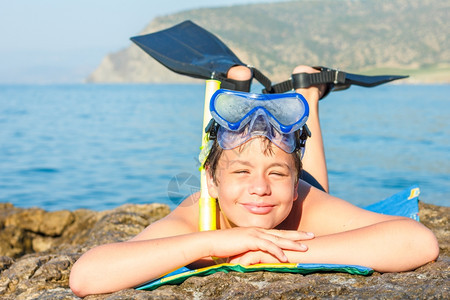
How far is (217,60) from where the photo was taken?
200 inches

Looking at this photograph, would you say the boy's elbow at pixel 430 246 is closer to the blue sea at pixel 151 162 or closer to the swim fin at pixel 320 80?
the blue sea at pixel 151 162

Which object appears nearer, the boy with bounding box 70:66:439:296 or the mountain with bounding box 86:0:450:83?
the boy with bounding box 70:66:439:296

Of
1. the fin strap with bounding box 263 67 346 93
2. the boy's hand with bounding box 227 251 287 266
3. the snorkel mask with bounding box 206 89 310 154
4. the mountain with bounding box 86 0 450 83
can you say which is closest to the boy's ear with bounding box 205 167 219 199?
the snorkel mask with bounding box 206 89 310 154

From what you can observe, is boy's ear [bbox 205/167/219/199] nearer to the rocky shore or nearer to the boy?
the boy

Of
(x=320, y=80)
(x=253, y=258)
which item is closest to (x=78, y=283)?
(x=253, y=258)

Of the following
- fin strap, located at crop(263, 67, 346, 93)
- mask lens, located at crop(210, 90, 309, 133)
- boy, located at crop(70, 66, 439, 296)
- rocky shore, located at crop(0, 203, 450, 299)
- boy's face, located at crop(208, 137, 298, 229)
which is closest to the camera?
rocky shore, located at crop(0, 203, 450, 299)

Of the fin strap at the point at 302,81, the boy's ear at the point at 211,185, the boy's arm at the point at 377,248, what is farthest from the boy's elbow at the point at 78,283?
the fin strap at the point at 302,81

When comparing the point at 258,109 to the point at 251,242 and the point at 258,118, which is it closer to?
the point at 258,118

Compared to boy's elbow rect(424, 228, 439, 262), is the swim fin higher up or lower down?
higher up

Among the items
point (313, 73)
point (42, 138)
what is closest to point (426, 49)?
point (42, 138)

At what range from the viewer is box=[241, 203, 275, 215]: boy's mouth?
2689 mm

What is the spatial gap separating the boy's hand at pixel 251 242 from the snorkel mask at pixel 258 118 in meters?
0.45

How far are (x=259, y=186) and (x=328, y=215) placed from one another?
707 millimetres

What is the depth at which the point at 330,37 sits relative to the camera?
123938 mm
